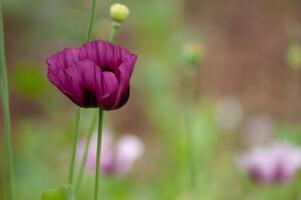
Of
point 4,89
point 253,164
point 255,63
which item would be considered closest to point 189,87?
point 255,63

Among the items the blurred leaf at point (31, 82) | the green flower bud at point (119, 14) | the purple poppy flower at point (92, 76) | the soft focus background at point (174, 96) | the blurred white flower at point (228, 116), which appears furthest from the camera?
the blurred white flower at point (228, 116)

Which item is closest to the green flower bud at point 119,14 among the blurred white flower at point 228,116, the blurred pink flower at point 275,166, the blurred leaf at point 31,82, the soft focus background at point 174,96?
the soft focus background at point 174,96

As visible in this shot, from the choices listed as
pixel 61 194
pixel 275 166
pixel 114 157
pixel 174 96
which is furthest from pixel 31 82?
pixel 61 194

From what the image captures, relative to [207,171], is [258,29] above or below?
above

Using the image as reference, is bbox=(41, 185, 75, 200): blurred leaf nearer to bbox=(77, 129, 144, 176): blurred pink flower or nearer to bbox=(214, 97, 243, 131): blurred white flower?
bbox=(77, 129, 144, 176): blurred pink flower

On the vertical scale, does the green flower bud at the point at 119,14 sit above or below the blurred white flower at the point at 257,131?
above

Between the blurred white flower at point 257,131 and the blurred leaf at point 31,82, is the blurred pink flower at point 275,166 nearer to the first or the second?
the blurred leaf at point 31,82

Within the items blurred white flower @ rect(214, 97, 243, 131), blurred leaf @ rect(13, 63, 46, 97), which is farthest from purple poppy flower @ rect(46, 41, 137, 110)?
blurred white flower @ rect(214, 97, 243, 131)

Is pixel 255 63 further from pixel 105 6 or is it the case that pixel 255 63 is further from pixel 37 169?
pixel 37 169
